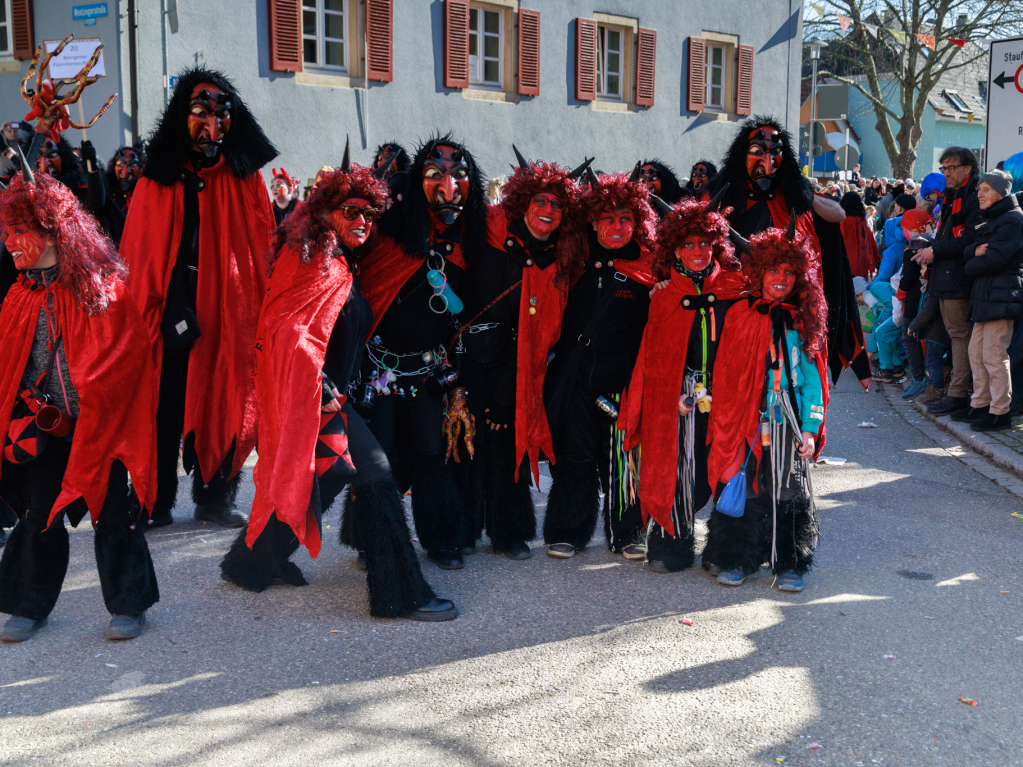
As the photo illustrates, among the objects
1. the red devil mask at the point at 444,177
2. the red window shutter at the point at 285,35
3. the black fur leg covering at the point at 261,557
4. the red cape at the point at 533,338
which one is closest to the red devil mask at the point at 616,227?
the red cape at the point at 533,338

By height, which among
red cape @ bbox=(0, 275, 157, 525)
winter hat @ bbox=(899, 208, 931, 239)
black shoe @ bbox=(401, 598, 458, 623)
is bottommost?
black shoe @ bbox=(401, 598, 458, 623)

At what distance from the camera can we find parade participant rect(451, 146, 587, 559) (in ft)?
16.5

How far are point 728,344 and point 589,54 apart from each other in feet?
51.2

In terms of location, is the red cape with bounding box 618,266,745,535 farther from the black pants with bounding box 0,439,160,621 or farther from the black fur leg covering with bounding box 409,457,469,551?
the black pants with bounding box 0,439,160,621

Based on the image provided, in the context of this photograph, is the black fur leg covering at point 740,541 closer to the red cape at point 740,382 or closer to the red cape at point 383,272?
the red cape at point 740,382

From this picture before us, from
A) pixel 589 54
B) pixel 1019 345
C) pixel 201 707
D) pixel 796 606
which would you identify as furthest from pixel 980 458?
pixel 589 54

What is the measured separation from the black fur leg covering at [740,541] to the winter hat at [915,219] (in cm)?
576

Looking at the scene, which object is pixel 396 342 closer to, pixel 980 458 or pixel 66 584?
pixel 66 584

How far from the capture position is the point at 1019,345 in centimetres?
808

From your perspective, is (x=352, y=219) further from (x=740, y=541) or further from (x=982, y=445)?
(x=982, y=445)

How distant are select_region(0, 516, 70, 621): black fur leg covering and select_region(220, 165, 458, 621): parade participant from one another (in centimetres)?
77

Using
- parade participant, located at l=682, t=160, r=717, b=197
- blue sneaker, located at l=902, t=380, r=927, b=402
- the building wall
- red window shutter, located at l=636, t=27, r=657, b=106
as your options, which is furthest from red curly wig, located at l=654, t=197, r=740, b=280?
red window shutter, located at l=636, t=27, r=657, b=106

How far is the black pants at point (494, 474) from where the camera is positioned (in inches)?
205

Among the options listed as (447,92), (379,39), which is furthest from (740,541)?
(447,92)
